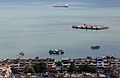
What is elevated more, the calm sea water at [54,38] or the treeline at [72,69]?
the calm sea water at [54,38]

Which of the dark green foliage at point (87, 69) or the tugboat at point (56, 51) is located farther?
the tugboat at point (56, 51)

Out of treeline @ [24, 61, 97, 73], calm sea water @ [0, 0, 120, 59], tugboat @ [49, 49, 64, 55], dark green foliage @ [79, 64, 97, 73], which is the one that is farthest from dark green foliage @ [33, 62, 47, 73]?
tugboat @ [49, 49, 64, 55]

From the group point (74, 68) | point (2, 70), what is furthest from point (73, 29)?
point (2, 70)

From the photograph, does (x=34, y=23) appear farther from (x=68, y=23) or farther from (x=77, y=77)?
(x=77, y=77)

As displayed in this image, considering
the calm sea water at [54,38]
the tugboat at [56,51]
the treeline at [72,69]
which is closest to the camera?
the treeline at [72,69]

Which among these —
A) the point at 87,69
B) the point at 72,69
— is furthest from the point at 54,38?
the point at 87,69

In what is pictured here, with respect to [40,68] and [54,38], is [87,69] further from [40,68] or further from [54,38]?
[54,38]

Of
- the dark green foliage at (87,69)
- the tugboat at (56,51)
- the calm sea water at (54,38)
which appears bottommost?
the dark green foliage at (87,69)

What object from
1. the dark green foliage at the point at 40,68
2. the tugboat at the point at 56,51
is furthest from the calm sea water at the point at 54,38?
the dark green foliage at the point at 40,68

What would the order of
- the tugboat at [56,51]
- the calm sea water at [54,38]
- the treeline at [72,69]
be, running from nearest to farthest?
1. the treeline at [72,69]
2. the tugboat at [56,51]
3. the calm sea water at [54,38]

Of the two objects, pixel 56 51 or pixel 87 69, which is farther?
pixel 56 51

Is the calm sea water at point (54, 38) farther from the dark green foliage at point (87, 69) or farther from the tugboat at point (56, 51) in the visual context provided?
the dark green foliage at point (87, 69)
